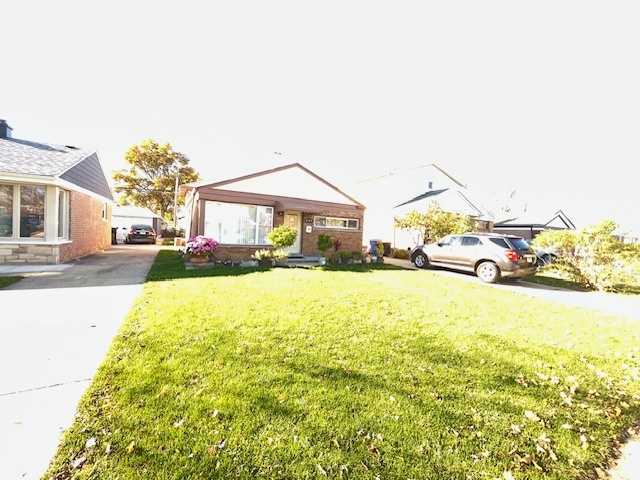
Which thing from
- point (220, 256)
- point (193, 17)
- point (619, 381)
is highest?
point (193, 17)

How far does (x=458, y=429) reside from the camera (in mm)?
2512

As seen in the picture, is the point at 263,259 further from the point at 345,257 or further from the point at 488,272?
the point at 488,272

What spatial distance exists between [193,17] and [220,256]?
8421 mm

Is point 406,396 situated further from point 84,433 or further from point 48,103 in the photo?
point 48,103

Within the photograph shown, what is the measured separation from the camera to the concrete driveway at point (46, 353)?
2.15 meters

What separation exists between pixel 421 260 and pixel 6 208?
1692 centimetres

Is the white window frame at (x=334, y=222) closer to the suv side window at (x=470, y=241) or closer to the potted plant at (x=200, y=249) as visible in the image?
the potted plant at (x=200, y=249)

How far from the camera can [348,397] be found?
9.35 ft

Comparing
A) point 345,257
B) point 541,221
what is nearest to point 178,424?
point 345,257

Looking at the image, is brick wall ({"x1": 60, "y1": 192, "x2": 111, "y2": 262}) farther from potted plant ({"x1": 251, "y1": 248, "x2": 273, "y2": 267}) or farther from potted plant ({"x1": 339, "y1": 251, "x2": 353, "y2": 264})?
potted plant ({"x1": 339, "y1": 251, "x2": 353, "y2": 264})

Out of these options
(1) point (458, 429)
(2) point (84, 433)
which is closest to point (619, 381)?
(1) point (458, 429)

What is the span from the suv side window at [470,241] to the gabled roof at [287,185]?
19.6 ft

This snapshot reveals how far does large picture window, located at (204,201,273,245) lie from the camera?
40.2 ft

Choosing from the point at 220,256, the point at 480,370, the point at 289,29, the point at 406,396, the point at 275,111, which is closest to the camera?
the point at 406,396
